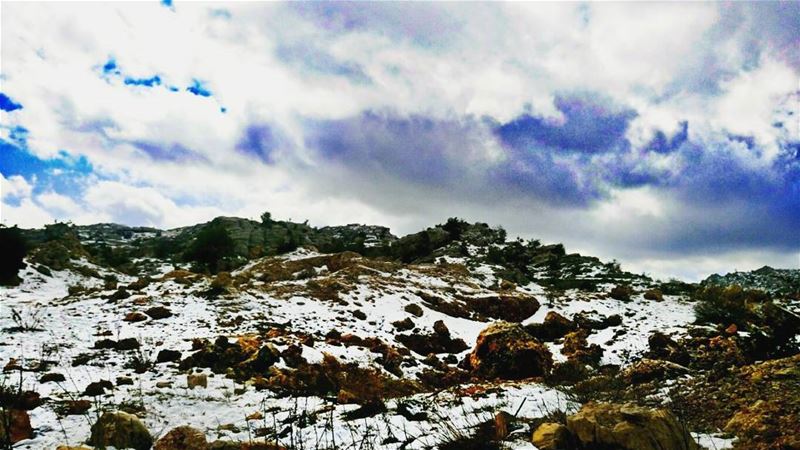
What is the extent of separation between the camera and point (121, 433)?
5.69 metres

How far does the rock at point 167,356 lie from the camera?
9906 millimetres

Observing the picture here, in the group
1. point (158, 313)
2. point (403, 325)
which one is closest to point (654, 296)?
point (403, 325)

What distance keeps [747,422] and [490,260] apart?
36.4 m

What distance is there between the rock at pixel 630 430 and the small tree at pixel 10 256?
24.0 m

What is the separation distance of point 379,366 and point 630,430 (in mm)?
8248

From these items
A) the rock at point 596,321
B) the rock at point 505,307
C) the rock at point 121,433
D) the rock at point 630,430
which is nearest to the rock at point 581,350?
the rock at point 596,321

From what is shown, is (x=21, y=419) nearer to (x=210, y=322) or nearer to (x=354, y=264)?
(x=210, y=322)

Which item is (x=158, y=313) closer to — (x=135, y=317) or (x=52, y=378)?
(x=135, y=317)

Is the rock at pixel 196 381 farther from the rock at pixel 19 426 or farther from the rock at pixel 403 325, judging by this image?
the rock at pixel 403 325

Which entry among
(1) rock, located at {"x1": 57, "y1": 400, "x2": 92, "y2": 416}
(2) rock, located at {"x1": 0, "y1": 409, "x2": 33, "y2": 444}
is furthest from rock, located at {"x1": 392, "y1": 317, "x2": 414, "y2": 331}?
(2) rock, located at {"x1": 0, "y1": 409, "x2": 33, "y2": 444}

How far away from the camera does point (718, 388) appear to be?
714 centimetres

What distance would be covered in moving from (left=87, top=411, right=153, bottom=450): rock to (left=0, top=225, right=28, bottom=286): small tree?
18524 millimetres

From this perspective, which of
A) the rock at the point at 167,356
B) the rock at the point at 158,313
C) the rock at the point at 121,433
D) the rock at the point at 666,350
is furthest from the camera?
the rock at the point at 158,313

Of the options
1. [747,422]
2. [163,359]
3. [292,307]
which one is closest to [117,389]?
[163,359]
